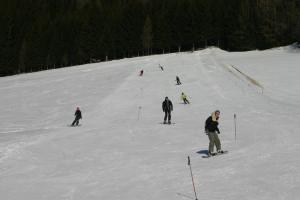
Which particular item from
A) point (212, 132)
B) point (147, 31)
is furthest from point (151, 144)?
point (147, 31)

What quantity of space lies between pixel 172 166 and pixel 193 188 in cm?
313

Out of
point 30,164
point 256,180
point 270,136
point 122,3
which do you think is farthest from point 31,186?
point 122,3

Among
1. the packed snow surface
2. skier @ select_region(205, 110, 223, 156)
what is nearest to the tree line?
the packed snow surface

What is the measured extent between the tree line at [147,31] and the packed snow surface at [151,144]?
56.2 meters

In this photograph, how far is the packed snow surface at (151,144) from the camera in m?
13.6

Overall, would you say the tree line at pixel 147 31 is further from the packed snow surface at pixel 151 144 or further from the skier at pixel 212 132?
the skier at pixel 212 132

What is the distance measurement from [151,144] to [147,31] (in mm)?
90525

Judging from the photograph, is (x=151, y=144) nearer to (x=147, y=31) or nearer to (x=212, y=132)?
(x=212, y=132)

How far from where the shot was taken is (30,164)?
18.3m

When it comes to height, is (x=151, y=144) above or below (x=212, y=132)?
below

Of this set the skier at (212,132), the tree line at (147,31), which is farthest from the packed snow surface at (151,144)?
the tree line at (147,31)

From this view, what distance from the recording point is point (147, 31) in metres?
110

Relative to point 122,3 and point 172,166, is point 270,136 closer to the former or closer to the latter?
point 172,166

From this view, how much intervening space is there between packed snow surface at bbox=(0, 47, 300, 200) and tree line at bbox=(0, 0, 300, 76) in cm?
5625
